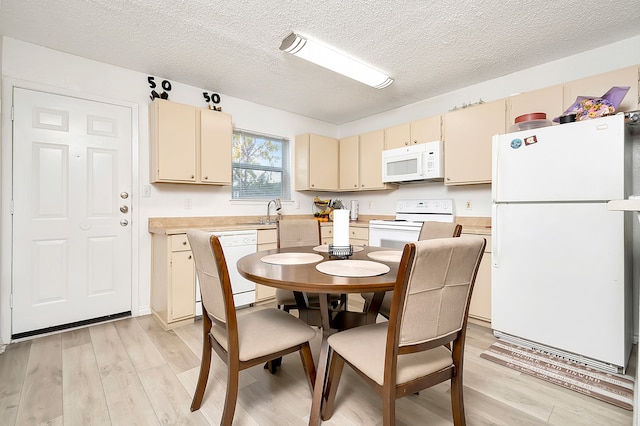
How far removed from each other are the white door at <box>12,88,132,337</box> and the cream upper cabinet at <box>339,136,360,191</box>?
264cm

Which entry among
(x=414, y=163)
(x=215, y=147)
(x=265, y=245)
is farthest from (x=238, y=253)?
(x=414, y=163)

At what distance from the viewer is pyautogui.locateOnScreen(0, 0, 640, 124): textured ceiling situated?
192 cm

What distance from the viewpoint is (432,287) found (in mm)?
1018

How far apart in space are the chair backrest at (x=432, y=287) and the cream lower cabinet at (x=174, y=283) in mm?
2159

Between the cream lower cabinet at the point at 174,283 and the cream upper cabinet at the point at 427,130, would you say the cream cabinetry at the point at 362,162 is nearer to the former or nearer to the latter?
the cream upper cabinet at the point at 427,130

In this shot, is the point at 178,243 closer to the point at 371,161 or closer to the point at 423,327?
the point at 423,327

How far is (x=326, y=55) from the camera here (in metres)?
2.43

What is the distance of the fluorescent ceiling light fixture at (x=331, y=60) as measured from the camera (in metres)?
2.26

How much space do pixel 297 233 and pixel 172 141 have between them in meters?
1.58

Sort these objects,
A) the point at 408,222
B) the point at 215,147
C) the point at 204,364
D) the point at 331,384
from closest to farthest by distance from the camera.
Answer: the point at 331,384, the point at 204,364, the point at 215,147, the point at 408,222

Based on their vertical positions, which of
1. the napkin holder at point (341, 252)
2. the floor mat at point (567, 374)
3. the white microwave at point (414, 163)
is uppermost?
the white microwave at point (414, 163)

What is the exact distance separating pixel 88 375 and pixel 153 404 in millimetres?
619

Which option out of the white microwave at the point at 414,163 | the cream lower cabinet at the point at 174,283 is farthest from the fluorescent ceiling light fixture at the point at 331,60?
the cream lower cabinet at the point at 174,283

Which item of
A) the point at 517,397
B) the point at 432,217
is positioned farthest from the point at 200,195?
the point at 517,397
